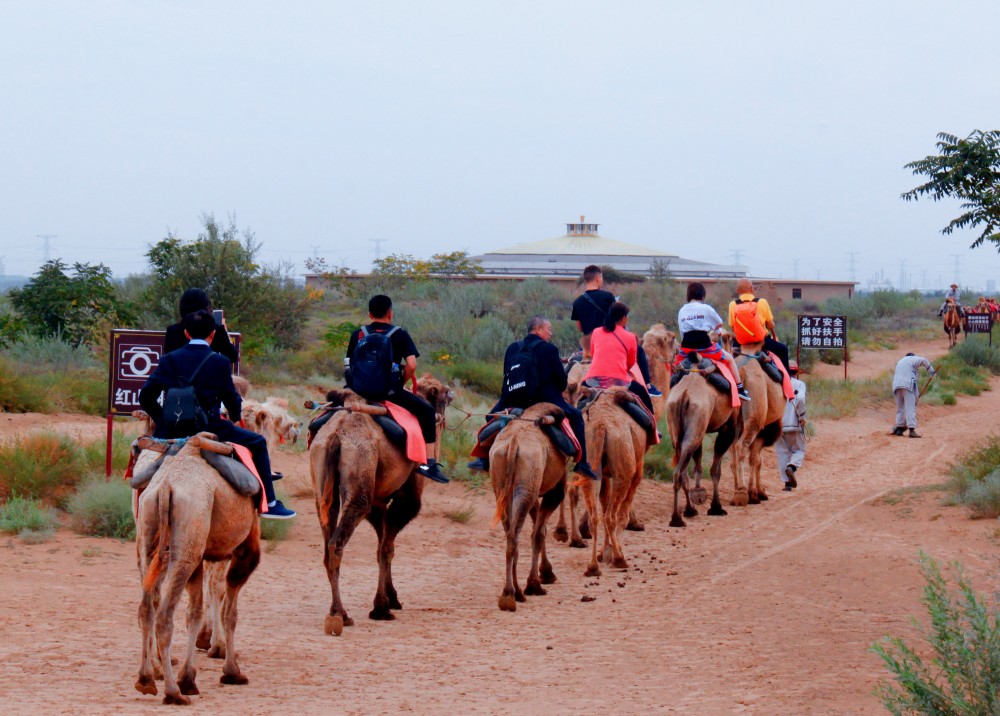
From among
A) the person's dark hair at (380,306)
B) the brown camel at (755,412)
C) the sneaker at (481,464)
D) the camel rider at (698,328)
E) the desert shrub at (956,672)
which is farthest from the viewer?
the brown camel at (755,412)

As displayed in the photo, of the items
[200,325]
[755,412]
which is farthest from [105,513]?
[755,412]

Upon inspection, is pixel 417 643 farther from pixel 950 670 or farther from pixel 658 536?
pixel 658 536

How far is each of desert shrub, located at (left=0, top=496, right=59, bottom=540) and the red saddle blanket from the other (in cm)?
514

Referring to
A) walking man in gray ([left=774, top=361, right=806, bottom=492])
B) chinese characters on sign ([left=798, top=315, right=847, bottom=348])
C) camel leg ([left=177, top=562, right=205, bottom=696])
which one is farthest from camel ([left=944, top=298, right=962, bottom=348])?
camel leg ([left=177, top=562, right=205, bottom=696])

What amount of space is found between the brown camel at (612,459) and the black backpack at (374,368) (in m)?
2.77

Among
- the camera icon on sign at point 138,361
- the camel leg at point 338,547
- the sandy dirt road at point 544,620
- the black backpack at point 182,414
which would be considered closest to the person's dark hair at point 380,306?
the camel leg at point 338,547

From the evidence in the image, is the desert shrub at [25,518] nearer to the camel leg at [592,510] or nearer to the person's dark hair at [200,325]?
the camel leg at [592,510]

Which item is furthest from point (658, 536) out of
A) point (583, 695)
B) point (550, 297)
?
point (550, 297)

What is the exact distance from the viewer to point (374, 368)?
1034cm

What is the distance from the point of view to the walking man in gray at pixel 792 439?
62.9ft

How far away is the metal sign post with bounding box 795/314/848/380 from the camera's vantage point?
2966 cm

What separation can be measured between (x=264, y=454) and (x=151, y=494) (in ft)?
3.52

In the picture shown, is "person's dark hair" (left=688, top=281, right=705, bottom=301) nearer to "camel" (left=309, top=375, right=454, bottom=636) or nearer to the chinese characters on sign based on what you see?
"camel" (left=309, top=375, right=454, bottom=636)

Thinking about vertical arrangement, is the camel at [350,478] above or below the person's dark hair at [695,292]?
below
